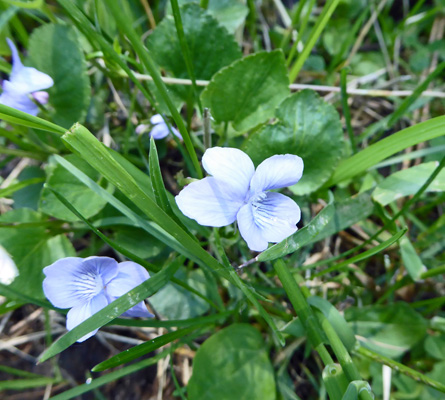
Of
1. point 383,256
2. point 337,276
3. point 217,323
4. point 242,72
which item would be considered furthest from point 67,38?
point 383,256

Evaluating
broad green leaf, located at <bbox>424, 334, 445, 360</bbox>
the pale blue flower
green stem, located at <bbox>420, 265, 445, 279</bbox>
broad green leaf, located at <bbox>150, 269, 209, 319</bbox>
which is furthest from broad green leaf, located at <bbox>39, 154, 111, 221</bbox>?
broad green leaf, located at <bbox>424, 334, 445, 360</bbox>

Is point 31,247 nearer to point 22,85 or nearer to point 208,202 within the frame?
point 22,85

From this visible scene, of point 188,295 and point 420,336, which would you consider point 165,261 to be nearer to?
point 188,295

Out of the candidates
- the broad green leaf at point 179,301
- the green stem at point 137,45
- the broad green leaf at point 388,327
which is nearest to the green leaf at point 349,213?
the broad green leaf at point 388,327

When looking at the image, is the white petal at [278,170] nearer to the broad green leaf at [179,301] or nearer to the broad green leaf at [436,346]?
the broad green leaf at [179,301]

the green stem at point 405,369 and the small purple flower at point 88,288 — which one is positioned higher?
the small purple flower at point 88,288

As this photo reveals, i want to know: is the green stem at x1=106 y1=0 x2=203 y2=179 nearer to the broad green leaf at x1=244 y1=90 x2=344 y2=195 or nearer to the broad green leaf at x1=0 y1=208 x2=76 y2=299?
the broad green leaf at x1=244 y1=90 x2=344 y2=195

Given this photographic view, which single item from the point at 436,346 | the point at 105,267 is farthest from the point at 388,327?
the point at 105,267
